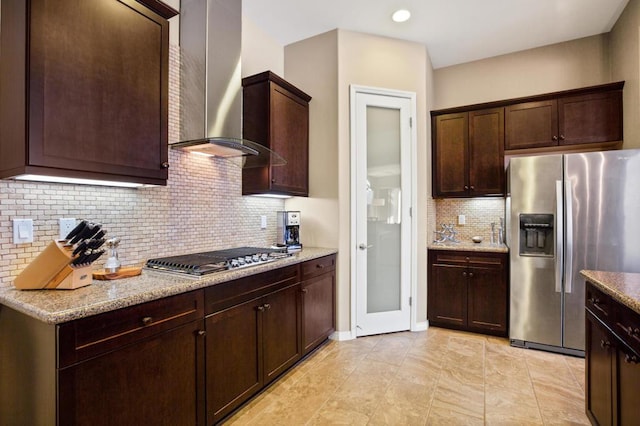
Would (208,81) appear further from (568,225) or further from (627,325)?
(568,225)

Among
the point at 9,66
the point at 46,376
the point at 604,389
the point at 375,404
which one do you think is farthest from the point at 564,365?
the point at 9,66

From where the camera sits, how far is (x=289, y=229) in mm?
3145

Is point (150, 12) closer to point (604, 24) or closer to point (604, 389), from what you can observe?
point (604, 389)

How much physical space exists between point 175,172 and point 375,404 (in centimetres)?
211

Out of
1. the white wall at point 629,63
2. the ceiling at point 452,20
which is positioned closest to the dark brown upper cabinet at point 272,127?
the ceiling at point 452,20

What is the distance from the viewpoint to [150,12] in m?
1.82

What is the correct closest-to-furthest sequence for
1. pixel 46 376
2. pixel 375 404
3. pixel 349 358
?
pixel 46 376, pixel 375 404, pixel 349 358

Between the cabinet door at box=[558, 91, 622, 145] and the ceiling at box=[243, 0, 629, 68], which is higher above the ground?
the ceiling at box=[243, 0, 629, 68]

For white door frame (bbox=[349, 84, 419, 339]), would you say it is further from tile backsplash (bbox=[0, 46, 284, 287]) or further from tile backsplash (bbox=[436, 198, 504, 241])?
A: tile backsplash (bbox=[0, 46, 284, 287])

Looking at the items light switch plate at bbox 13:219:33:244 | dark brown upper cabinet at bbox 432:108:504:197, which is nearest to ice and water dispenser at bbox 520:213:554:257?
dark brown upper cabinet at bbox 432:108:504:197

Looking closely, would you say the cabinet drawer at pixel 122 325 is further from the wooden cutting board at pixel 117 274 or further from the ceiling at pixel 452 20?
the ceiling at pixel 452 20

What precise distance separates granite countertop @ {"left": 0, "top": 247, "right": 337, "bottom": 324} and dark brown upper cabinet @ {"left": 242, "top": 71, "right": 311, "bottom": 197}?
1131 mm

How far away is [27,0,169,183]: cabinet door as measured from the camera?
1.39 m

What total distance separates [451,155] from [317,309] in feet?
7.75
